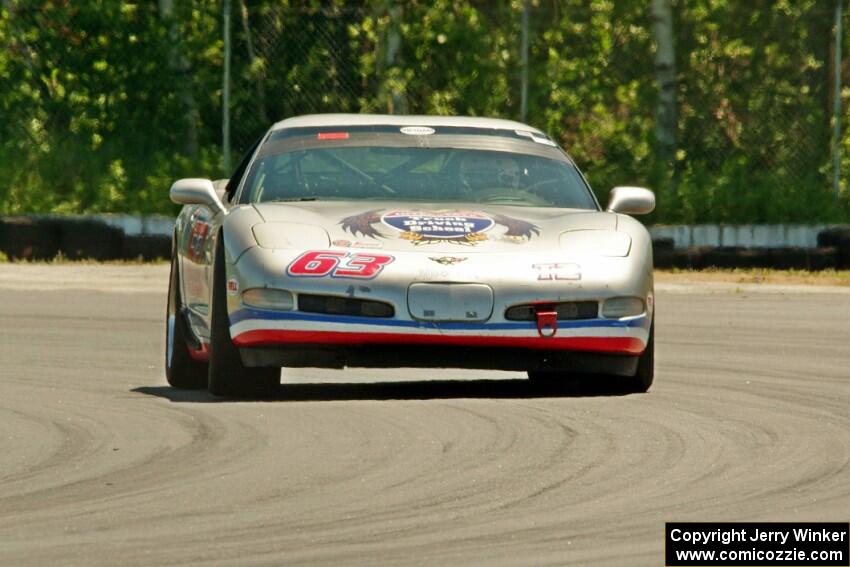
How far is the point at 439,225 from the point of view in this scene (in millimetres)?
8656

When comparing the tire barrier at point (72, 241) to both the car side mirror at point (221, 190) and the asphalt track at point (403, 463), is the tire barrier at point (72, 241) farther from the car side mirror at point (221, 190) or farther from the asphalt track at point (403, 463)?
the car side mirror at point (221, 190)

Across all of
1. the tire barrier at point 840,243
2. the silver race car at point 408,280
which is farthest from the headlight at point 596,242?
the tire barrier at point 840,243

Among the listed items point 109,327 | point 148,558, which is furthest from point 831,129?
point 148,558

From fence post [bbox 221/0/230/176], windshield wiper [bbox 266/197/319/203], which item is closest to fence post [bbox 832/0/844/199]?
fence post [bbox 221/0/230/176]

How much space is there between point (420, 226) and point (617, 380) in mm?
1210

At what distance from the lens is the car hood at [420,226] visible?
8.50 meters

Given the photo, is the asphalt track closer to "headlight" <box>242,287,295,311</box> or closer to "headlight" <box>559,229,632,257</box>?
"headlight" <box>242,287,295,311</box>

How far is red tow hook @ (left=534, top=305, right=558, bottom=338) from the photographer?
8.41 m

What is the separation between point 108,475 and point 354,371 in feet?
12.4

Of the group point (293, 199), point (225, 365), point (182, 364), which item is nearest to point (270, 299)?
point (225, 365)

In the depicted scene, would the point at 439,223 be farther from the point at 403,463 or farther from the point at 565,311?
the point at 403,463

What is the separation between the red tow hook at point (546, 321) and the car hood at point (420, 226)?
0.88 ft

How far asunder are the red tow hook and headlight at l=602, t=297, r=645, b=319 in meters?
0.24

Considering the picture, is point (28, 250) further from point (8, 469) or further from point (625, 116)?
point (8, 469)
